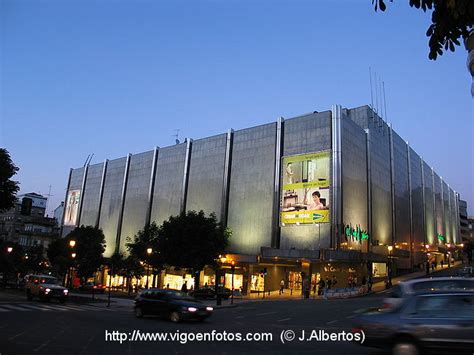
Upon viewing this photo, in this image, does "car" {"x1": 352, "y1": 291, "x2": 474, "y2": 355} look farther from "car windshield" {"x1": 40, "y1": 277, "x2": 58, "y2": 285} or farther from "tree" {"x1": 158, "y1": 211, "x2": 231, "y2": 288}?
"tree" {"x1": 158, "y1": 211, "x2": 231, "y2": 288}

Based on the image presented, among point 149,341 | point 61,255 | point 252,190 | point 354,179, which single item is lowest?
point 149,341

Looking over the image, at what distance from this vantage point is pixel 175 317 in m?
19.5

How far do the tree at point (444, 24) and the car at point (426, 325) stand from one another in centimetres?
621

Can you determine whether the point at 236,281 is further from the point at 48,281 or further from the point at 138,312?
the point at 138,312

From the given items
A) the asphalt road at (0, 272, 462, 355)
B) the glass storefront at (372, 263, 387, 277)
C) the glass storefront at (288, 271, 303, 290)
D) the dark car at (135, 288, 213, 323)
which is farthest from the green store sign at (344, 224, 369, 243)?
the dark car at (135, 288, 213, 323)

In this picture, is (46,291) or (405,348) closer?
(405,348)

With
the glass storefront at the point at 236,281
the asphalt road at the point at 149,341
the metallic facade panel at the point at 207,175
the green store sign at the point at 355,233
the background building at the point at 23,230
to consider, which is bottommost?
the asphalt road at the point at 149,341

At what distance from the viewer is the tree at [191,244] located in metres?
49.2

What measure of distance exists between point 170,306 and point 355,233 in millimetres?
44094

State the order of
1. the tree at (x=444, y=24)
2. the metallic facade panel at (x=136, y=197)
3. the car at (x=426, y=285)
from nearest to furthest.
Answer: the tree at (x=444, y=24)
the car at (x=426, y=285)
the metallic facade panel at (x=136, y=197)

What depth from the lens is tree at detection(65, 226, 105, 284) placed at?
6266 cm

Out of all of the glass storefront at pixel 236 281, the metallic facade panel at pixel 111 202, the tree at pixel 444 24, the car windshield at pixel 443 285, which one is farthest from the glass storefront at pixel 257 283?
the tree at pixel 444 24

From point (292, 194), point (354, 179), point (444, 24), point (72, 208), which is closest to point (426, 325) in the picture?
point (444, 24)

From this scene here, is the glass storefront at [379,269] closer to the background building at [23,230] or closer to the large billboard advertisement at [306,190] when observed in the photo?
the large billboard advertisement at [306,190]
